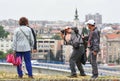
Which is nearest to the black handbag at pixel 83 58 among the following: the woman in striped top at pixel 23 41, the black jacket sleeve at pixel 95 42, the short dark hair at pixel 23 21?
the black jacket sleeve at pixel 95 42

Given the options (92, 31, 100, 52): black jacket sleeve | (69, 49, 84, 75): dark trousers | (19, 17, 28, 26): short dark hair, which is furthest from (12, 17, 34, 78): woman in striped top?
(92, 31, 100, 52): black jacket sleeve

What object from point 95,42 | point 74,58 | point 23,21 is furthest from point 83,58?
point 23,21

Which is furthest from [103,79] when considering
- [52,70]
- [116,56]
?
[116,56]

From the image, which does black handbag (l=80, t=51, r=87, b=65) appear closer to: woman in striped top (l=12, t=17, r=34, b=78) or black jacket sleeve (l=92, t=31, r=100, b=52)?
black jacket sleeve (l=92, t=31, r=100, b=52)

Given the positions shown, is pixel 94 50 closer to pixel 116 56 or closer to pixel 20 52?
pixel 20 52

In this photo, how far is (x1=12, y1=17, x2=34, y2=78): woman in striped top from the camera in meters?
12.2

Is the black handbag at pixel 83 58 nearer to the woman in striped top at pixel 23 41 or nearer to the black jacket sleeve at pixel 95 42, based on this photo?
the black jacket sleeve at pixel 95 42

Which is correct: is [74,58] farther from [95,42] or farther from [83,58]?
[95,42]

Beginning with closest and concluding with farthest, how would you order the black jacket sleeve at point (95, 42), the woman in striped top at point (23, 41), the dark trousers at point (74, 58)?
the woman in striped top at point (23, 41), the black jacket sleeve at point (95, 42), the dark trousers at point (74, 58)

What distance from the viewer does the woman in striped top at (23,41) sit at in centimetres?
1217

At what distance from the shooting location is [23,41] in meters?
12.2

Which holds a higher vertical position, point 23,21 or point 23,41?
point 23,21

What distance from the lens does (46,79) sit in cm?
1171

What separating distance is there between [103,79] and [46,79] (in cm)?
104
